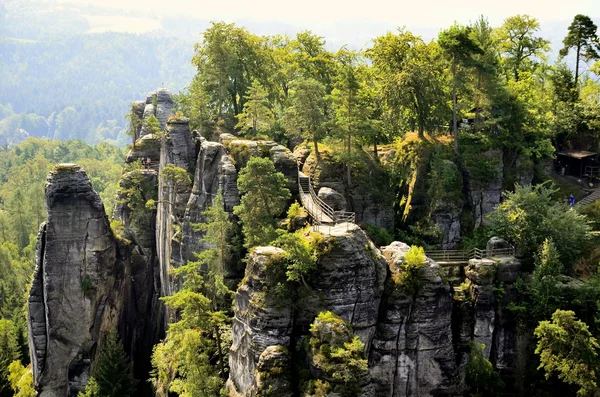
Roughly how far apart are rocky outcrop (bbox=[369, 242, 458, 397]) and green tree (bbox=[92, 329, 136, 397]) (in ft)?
74.9

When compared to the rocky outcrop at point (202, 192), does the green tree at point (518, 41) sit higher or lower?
higher

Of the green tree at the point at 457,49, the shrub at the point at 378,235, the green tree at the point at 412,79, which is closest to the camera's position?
the shrub at the point at 378,235

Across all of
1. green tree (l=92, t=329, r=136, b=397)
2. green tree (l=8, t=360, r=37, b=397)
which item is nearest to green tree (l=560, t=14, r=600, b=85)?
green tree (l=92, t=329, r=136, b=397)

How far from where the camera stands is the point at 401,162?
50.3m

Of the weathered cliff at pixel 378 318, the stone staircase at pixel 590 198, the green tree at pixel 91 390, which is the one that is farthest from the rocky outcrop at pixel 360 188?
the green tree at pixel 91 390

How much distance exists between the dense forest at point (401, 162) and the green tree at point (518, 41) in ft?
0.53

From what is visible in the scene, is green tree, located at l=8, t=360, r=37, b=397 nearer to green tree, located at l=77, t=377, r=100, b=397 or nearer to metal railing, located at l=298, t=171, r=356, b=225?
green tree, located at l=77, t=377, r=100, b=397

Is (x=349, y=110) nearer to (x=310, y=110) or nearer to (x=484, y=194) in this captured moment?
(x=310, y=110)

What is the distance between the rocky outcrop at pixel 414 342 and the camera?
3575 centimetres

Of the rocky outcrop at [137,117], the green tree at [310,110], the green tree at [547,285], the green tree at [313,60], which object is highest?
the green tree at [313,60]

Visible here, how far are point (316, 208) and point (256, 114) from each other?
51.2ft

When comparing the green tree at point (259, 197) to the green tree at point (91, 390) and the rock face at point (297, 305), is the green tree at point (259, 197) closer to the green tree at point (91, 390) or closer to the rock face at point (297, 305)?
the rock face at point (297, 305)

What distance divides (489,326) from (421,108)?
19348 millimetres

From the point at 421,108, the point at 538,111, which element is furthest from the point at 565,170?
the point at 421,108
